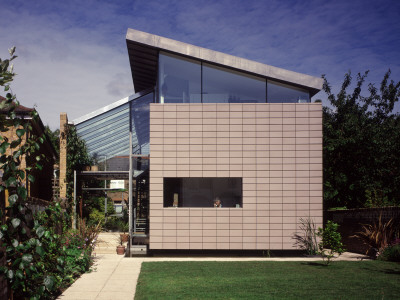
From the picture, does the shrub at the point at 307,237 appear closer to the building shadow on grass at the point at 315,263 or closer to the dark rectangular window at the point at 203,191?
the building shadow on grass at the point at 315,263

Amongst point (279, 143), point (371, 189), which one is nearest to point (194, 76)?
point (279, 143)

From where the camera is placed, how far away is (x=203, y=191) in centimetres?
1575

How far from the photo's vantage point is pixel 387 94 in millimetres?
29922

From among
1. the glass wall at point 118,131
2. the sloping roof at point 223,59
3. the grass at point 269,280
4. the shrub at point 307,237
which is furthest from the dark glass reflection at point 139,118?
the shrub at point 307,237

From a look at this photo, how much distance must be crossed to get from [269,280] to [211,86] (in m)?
8.03

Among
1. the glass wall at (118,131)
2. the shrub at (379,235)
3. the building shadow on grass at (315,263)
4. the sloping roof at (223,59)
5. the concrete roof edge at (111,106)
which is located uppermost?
the sloping roof at (223,59)

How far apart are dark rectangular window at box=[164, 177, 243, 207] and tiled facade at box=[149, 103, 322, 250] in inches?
19.5

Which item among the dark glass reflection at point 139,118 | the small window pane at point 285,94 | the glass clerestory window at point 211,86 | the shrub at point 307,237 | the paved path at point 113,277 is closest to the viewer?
the paved path at point 113,277

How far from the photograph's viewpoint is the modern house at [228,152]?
1508cm

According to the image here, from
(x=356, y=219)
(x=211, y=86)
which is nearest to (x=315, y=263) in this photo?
(x=356, y=219)

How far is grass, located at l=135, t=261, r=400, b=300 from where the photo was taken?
8.73 metres

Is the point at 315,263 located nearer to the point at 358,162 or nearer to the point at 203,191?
the point at 203,191

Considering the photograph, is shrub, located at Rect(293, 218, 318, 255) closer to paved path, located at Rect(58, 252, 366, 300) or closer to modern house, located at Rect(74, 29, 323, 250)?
modern house, located at Rect(74, 29, 323, 250)

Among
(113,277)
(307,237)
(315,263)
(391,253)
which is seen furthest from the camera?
(307,237)
